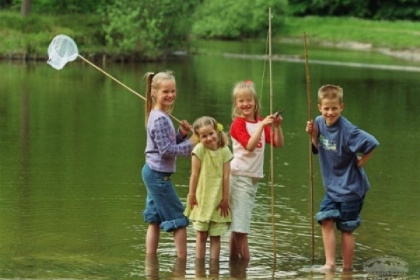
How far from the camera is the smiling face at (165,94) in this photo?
30.6 ft

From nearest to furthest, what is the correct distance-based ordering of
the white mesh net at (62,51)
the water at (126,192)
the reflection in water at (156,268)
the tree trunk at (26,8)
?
the reflection in water at (156,268) < the water at (126,192) < the white mesh net at (62,51) < the tree trunk at (26,8)

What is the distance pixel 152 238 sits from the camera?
31.7ft

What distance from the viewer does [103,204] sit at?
12078 millimetres

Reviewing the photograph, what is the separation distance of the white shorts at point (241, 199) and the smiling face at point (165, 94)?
2.66ft

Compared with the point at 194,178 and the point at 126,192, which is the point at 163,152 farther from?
the point at 126,192

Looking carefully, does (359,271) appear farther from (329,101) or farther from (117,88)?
(117,88)

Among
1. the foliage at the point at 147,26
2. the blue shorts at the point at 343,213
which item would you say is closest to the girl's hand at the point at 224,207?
the blue shorts at the point at 343,213

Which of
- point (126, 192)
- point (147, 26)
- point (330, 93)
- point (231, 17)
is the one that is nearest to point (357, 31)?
point (231, 17)

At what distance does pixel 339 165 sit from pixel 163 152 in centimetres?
143

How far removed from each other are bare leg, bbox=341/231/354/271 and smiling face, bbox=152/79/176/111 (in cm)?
179

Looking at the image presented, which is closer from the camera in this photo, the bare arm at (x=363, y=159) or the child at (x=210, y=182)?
the bare arm at (x=363, y=159)

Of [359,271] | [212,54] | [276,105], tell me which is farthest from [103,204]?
[212,54]

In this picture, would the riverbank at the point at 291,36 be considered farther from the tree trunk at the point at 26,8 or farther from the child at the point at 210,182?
the child at the point at 210,182

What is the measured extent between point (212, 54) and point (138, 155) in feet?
119
